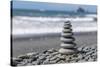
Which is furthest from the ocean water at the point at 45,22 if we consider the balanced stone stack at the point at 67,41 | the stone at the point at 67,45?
the stone at the point at 67,45

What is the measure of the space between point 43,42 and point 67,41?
355 mm

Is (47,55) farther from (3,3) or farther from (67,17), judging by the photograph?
(3,3)

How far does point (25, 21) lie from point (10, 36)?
274mm

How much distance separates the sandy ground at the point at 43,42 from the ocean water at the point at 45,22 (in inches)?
2.7

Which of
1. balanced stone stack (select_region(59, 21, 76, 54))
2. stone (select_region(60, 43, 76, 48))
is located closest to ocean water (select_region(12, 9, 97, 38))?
balanced stone stack (select_region(59, 21, 76, 54))

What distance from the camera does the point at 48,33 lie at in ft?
7.95

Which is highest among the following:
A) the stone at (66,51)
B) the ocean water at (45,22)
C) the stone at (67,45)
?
the ocean water at (45,22)

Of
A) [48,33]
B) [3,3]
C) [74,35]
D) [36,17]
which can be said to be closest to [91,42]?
[74,35]

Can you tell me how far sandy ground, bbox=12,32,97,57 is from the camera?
2266 millimetres

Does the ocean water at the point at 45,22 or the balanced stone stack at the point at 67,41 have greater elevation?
the ocean water at the point at 45,22

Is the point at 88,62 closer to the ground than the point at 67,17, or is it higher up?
closer to the ground

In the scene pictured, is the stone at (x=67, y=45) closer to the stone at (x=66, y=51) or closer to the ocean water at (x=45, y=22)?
the stone at (x=66, y=51)

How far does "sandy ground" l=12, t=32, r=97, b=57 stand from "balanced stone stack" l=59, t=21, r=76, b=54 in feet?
0.20

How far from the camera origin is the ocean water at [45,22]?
2281mm
